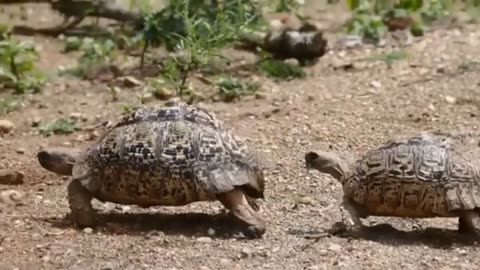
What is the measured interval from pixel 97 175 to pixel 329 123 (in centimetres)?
197

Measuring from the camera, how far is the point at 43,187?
536 cm

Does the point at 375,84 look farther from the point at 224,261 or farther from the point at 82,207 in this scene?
the point at 224,261

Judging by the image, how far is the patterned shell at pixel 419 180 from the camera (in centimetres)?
428

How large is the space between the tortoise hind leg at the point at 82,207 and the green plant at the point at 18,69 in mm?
2738

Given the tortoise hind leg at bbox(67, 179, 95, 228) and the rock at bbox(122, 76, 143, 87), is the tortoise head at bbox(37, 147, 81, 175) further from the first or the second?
the rock at bbox(122, 76, 143, 87)

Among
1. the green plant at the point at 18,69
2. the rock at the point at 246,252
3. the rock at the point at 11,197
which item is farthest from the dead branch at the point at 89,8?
the rock at the point at 246,252

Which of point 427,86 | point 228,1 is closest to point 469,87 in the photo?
point 427,86

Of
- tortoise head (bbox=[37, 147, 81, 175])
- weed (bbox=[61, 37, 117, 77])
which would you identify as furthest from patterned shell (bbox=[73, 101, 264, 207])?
weed (bbox=[61, 37, 117, 77])

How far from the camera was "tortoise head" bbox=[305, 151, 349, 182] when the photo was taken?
4723mm

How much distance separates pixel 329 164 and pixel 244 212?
51cm

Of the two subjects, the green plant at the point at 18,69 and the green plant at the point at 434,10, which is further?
the green plant at the point at 434,10

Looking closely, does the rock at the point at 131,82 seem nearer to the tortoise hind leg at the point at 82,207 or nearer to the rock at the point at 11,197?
the rock at the point at 11,197

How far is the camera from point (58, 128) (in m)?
6.42

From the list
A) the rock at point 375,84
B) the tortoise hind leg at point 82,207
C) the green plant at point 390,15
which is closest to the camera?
the tortoise hind leg at point 82,207
